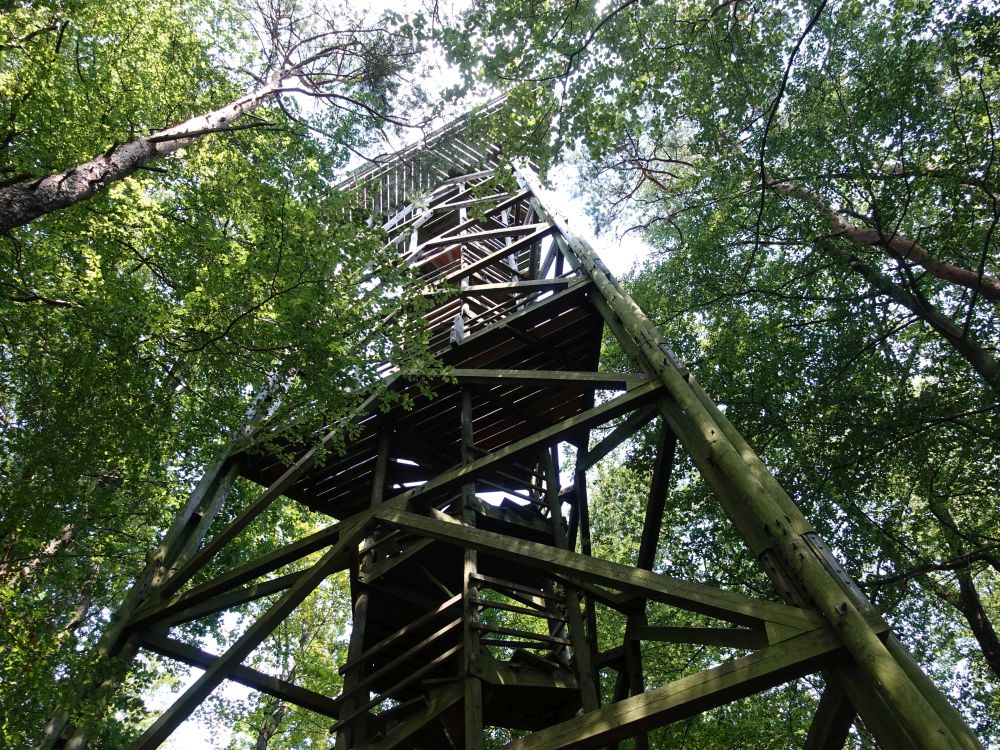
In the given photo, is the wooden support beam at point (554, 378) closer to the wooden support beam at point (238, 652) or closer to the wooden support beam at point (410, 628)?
the wooden support beam at point (238, 652)

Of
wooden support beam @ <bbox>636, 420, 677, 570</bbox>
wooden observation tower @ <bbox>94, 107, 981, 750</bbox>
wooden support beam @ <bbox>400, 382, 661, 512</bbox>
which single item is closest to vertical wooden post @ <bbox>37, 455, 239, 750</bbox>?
wooden observation tower @ <bbox>94, 107, 981, 750</bbox>

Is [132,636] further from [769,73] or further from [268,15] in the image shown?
[769,73]

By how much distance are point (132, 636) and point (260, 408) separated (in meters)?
2.28

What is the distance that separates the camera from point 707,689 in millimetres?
3041

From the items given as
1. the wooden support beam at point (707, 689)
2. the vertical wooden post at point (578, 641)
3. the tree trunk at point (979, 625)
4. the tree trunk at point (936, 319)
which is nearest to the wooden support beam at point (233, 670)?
the vertical wooden post at point (578, 641)

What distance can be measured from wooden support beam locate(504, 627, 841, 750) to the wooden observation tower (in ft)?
0.03

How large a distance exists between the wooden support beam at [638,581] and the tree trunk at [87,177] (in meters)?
3.55

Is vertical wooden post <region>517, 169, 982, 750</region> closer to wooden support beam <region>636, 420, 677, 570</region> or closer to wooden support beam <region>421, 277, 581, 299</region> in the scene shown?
wooden support beam <region>636, 420, 677, 570</region>

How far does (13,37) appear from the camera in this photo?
5211 mm

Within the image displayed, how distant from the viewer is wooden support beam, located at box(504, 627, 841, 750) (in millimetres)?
2963

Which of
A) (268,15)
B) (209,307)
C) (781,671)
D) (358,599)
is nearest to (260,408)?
(209,307)

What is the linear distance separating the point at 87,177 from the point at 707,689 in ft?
17.9

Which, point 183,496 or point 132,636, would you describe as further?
point 183,496

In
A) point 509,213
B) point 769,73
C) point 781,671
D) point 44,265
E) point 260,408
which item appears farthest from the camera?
point 509,213
